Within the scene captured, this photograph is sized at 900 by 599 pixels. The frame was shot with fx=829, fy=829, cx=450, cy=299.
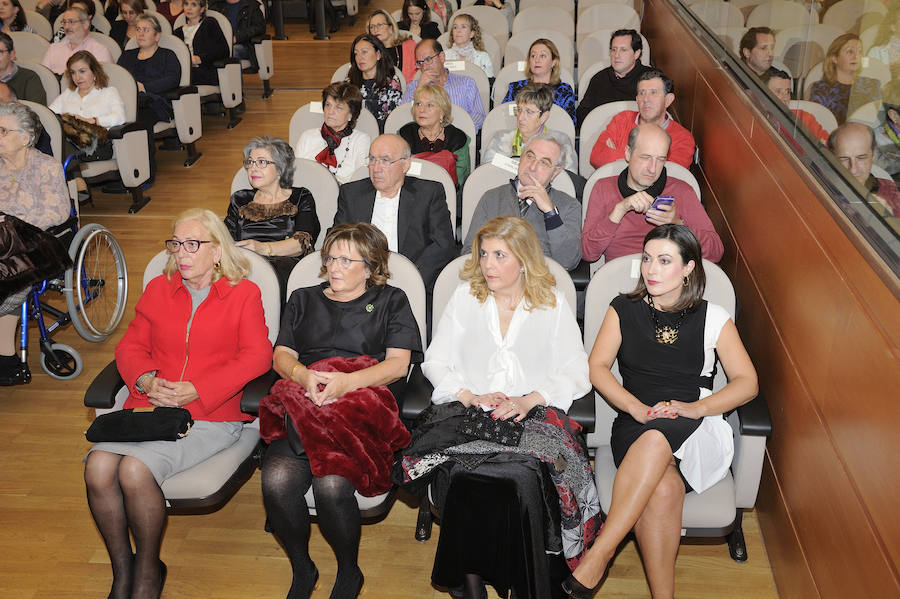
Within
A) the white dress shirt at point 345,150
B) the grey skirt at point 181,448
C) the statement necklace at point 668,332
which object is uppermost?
the statement necklace at point 668,332

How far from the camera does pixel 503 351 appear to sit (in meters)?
2.79

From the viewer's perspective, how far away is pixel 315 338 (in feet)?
9.46

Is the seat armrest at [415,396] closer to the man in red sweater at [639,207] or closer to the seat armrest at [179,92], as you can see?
the man in red sweater at [639,207]

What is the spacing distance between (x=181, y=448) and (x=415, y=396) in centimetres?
78

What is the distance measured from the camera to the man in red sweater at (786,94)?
2342 millimetres

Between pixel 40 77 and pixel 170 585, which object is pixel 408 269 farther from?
pixel 40 77

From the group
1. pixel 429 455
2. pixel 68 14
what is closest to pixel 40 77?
pixel 68 14

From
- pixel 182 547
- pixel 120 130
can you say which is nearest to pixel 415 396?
pixel 182 547

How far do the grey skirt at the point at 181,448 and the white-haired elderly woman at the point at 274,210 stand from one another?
93 centimetres

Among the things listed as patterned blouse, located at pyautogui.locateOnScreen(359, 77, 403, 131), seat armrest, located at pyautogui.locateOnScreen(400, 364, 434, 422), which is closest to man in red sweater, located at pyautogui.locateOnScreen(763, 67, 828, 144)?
seat armrest, located at pyautogui.locateOnScreen(400, 364, 434, 422)

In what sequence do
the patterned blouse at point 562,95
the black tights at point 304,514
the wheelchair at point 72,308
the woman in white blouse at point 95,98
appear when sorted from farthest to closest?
the woman in white blouse at point 95,98, the patterned blouse at point 562,95, the wheelchair at point 72,308, the black tights at point 304,514

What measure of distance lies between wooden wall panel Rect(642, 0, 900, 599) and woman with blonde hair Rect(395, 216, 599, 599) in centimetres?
61

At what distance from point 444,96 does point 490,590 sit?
262 cm

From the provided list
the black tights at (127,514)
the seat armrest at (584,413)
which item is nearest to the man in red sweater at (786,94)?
the seat armrest at (584,413)
